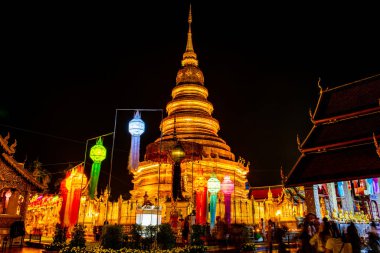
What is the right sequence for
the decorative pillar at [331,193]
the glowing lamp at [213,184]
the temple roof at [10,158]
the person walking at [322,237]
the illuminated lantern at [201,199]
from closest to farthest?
the person walking at [322,237] → the temple roof at [10,158] → the decorative pillar at [331,193] → the glowing lamp at [213,184] → the illuminated lantern at [201,199]

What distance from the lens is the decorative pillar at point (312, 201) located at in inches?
530

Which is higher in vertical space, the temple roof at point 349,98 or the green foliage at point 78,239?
the temple roof at point 349,98

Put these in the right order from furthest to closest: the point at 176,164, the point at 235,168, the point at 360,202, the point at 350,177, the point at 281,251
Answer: the point at 235,168, the point at 360,202, the point at 176,164, the point at 350,177, the point at 281,251

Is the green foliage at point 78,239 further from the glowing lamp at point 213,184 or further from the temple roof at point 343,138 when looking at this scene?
the glowing lamp at point 213,184

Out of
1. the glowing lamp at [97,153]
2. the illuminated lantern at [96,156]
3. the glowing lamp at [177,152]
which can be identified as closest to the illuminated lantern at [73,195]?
the illuminated lantern at [96,156]

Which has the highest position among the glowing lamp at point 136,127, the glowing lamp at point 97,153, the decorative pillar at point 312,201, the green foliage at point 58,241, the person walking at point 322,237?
the glowing lamp at point 136,127

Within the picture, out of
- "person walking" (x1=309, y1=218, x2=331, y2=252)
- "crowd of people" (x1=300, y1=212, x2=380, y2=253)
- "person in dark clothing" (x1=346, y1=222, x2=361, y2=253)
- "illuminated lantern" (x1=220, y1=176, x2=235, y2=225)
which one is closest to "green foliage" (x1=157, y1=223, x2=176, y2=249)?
"crowd of people" (x1=300, y1=212, x2=380, y2=253)

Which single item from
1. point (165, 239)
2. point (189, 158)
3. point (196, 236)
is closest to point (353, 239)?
point (196, 236)

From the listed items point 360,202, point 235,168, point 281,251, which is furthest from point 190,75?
point 281,251

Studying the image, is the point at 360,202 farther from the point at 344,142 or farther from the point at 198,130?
the point at 198,130

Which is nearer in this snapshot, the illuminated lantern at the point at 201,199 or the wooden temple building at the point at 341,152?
the wooden temple building at the point at 341,152

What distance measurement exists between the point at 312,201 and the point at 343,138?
346cm

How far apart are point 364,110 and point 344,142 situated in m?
2.26

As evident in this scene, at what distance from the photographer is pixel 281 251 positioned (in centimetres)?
964
